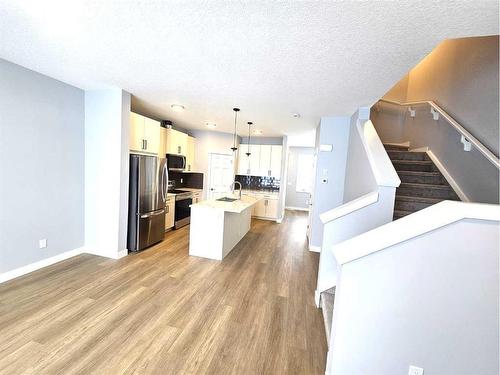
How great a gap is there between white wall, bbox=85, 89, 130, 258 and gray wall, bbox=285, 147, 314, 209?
6.43 m

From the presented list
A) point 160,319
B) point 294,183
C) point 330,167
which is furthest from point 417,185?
point 294,183

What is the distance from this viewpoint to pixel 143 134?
150 inches

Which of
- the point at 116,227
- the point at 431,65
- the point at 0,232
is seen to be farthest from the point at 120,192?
the point at 431,65

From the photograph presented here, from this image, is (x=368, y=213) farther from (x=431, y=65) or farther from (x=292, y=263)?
(x=431, y=65)

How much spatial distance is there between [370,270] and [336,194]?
2.94m

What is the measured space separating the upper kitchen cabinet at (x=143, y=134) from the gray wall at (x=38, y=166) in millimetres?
703

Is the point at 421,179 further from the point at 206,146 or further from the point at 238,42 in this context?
the point at 206,146

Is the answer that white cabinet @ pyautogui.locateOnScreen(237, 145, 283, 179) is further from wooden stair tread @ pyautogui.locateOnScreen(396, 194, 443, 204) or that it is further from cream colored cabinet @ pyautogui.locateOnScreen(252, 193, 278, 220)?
wooden stair tread @ pyautogui.locateOnScreen(396, 194, 443, 204)

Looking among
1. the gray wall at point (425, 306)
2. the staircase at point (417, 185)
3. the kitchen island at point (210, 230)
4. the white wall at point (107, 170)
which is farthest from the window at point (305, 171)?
the gray wall at point (425, 306)

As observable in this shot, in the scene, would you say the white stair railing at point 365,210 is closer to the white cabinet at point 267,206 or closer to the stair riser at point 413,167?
the stair riser at point 413,167

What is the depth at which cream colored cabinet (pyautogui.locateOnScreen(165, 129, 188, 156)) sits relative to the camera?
16.6ft

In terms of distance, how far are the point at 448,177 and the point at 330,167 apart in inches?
65.8

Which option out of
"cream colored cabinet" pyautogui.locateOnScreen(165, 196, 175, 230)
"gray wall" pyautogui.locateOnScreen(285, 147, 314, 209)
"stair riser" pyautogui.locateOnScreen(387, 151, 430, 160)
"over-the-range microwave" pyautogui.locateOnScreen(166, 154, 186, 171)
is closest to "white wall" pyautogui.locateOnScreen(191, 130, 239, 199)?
"over-the-range microwave" pyautogui.locateOnScreen(166, 154, 186, 171)

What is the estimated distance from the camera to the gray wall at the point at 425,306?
3.98ft
